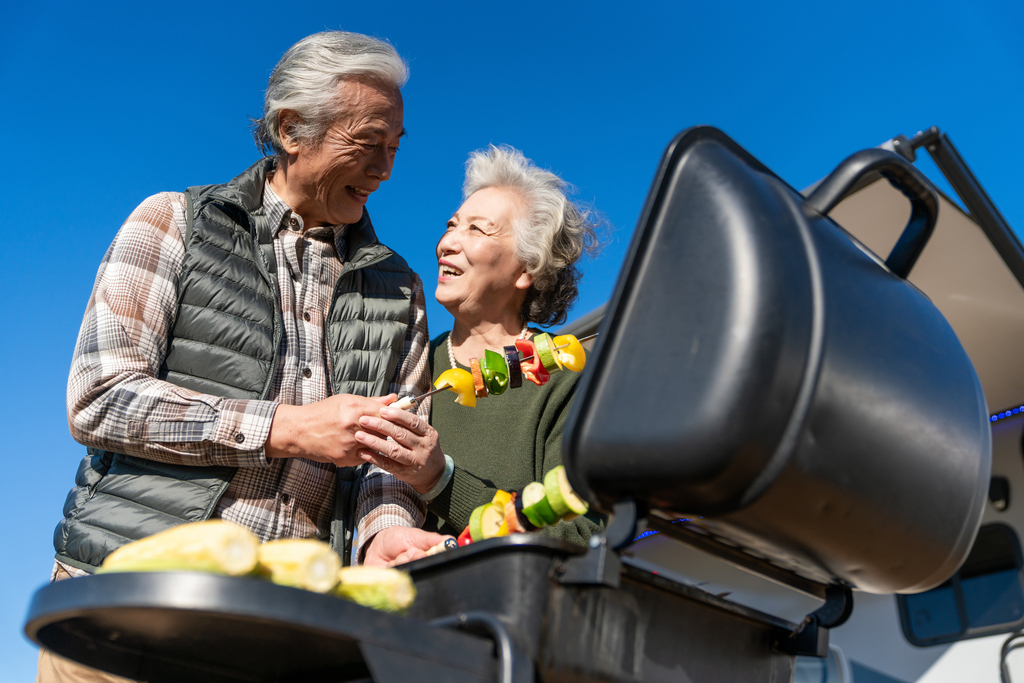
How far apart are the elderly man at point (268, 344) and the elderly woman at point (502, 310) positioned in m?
0.31

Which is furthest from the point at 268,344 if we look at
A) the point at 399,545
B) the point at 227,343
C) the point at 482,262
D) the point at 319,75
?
the point at 482,262

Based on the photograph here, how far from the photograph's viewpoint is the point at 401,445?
1901mm

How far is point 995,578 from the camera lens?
3.66 meters

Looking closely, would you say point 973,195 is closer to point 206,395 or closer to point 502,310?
point 502,310

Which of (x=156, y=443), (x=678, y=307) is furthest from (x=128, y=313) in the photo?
(x=678, y=307)

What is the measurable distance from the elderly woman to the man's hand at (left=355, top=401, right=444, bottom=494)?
0.24ft

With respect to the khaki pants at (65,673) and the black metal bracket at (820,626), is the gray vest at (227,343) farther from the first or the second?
the black metal bracket at (820,626)

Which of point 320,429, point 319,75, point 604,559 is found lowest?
point 604,559

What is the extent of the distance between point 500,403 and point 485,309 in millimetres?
441

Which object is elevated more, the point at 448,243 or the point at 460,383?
the point at 448,243

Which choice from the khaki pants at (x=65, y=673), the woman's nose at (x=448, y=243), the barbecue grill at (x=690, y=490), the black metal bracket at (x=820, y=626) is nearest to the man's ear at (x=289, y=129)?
the woman's nose at (x=448, y=243)

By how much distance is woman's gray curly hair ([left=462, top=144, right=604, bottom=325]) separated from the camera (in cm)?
309

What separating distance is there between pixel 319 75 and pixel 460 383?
1050 mm

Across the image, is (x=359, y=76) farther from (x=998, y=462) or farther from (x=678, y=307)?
(x=998, y=462)
